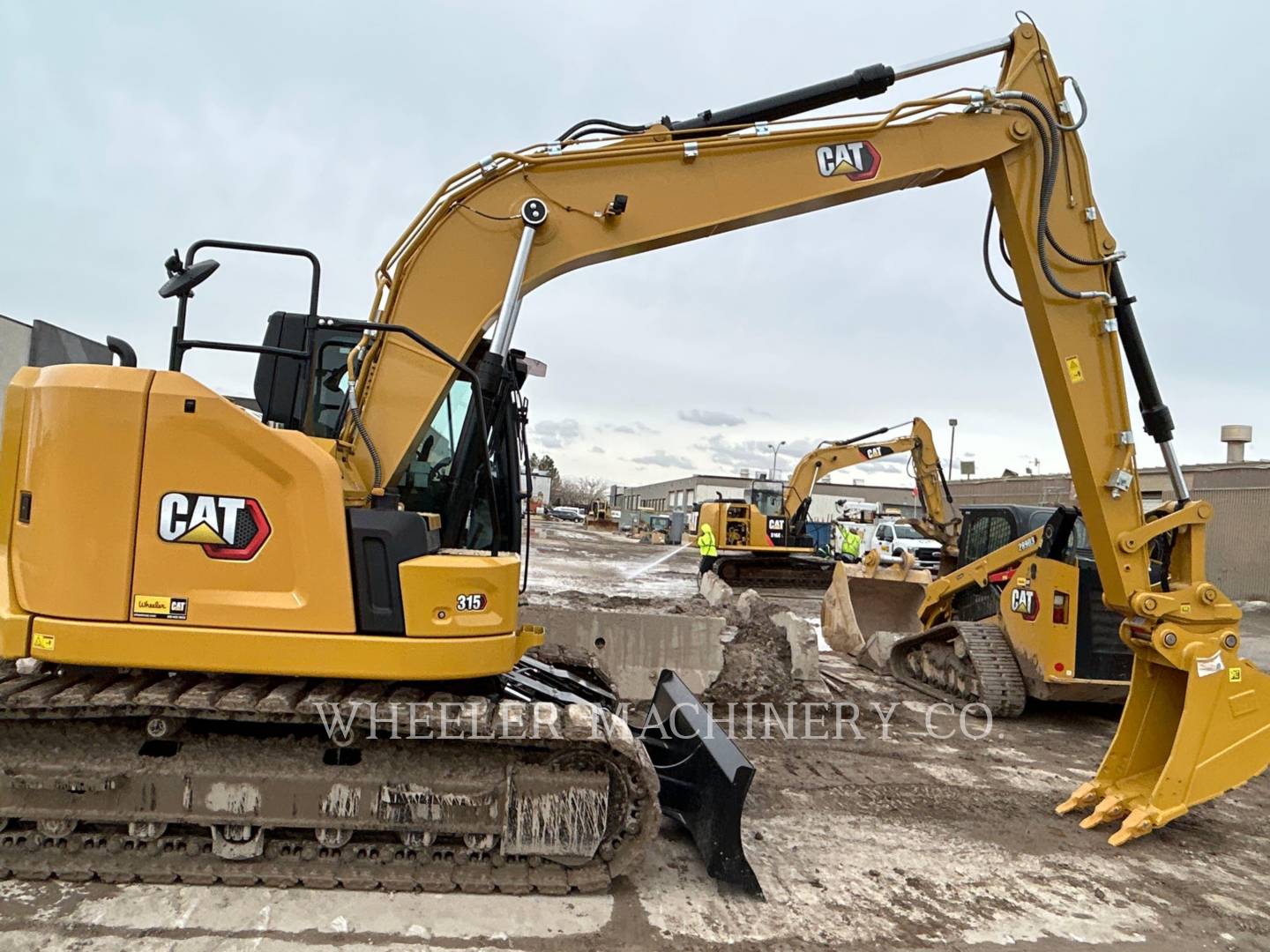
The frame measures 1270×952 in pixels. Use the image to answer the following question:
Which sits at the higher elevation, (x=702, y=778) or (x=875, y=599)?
(x=875, y=599)

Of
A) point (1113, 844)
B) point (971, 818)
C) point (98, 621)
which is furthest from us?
point (971, 818)

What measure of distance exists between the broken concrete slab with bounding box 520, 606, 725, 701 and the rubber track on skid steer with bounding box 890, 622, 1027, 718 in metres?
2.30

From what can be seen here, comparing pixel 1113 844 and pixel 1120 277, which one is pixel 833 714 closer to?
pixel 1113 844

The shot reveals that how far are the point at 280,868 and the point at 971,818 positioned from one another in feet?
12.1

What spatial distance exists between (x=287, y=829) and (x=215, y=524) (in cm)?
137

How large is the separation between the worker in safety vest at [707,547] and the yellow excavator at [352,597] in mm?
13343

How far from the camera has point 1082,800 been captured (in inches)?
191

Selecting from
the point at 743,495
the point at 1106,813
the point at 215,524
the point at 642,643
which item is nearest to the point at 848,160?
the point at 215,524

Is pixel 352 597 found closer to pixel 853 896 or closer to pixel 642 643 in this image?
pixel 853 896

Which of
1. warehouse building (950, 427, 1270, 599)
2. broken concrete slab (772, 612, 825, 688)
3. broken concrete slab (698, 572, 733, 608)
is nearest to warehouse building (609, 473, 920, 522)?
warehouse building (950, 427, 1270, 599)

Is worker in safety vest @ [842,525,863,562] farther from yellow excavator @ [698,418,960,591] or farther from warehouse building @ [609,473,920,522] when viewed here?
warehouse building @ [609,473,920,522]

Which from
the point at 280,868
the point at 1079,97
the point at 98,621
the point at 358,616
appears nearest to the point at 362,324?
the point at 358,616

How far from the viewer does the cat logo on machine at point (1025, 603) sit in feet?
22.6

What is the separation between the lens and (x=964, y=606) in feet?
28.6
